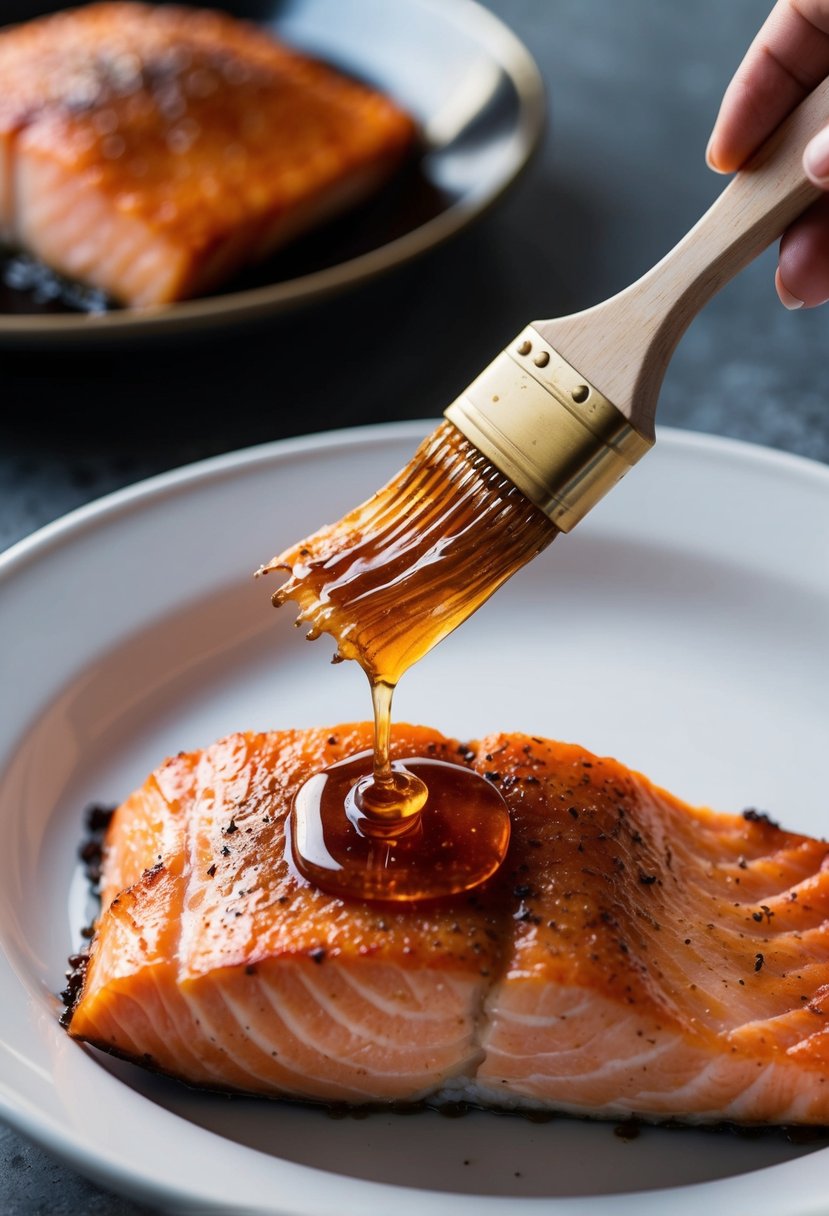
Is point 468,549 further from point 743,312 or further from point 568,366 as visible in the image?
point 743,312

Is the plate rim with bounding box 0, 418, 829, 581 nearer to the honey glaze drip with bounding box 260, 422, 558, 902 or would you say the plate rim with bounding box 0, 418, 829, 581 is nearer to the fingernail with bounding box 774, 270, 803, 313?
the fingernail with bounding box 774, 270, 803, 313

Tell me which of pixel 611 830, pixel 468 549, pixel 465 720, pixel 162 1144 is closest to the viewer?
pixel 162 1144

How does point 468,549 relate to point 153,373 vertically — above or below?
above

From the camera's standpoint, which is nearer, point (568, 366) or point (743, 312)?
point (568, 366)

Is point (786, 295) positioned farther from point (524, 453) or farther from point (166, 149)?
point (166, 149)

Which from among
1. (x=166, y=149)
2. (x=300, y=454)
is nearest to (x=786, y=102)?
(x=300, y=454)

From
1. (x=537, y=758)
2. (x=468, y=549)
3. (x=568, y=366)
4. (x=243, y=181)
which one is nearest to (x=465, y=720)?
(x=537, y=758)

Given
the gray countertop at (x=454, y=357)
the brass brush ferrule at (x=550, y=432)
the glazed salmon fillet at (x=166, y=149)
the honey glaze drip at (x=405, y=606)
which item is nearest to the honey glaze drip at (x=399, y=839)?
the honey glaze drip at (x=405, y=606)

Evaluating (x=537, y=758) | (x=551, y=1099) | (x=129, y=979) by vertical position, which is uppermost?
(x=537, y=758)
